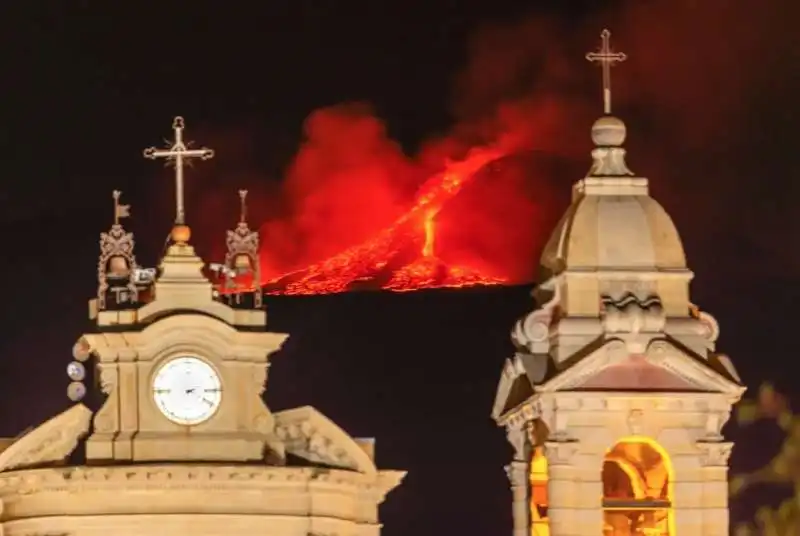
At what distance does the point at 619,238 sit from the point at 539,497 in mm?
3560

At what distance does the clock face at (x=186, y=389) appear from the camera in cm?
3838

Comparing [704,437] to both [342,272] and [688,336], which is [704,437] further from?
[342,272]

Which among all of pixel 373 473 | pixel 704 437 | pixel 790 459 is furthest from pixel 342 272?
pixel 790 459

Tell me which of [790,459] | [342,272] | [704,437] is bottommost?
[790,459]

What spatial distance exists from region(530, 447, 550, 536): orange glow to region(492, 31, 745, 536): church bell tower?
2 cm

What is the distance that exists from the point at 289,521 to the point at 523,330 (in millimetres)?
3983

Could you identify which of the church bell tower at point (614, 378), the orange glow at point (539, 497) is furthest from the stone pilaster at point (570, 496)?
the orange glow at point (539, 497)

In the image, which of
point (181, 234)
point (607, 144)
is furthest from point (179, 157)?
point (607, 144)

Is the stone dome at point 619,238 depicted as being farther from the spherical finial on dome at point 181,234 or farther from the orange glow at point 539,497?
the spherical finial on dome at point 181,234

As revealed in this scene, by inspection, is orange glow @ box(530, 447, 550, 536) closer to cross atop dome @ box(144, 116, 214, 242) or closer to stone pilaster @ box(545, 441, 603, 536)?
stone pilaster @ box(545, 441, 603, 536)

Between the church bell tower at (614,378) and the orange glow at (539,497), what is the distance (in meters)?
0.02

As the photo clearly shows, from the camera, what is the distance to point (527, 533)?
126 ft

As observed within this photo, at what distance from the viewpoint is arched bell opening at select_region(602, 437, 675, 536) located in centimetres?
3766

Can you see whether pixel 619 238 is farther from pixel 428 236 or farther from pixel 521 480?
pixel 428 236
